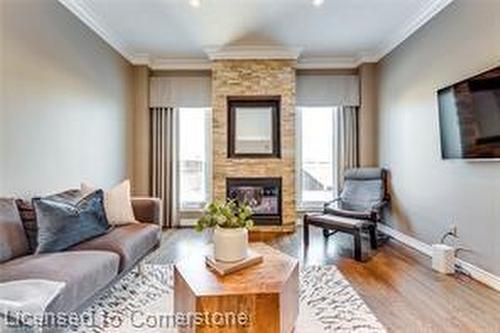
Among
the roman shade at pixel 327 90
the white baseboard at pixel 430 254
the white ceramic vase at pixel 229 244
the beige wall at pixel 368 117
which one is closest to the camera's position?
the white ceramic vase at pixel 229 244

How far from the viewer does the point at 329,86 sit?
6.75m

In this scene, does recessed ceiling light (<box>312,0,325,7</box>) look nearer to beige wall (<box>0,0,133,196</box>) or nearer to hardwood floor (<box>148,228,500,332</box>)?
beige wall (<box>0,0,133,196</box>)

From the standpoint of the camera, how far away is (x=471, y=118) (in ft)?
12.1

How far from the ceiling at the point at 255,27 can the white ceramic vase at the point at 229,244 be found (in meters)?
2.86

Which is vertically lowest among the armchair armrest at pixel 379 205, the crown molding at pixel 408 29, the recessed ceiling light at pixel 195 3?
the armchair armrest at pixel 379 205

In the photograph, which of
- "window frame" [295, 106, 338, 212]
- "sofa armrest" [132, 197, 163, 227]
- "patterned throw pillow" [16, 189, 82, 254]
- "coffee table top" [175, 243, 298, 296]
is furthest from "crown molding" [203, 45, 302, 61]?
"coffee table top" [175, 243, 298, 296]

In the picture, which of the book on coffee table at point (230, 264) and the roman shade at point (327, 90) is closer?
the book on coffee table at point (230, 264)

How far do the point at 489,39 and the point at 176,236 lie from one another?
4.48 meters

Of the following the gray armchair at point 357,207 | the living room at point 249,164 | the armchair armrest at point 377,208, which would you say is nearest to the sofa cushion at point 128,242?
the living room at point 249,164

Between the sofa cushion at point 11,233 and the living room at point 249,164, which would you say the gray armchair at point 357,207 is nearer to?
the living room at point 249,164

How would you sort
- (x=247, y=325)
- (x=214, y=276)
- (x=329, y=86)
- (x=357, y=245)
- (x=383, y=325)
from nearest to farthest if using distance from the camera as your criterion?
(x=247, y=325) → (x=214, y=276) → (x=383, y=325) → (x=357, y=245) → (x=329, y=86)

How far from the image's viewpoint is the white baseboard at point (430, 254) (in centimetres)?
348

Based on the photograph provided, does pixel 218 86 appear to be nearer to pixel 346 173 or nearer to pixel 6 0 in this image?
pixel 346 173

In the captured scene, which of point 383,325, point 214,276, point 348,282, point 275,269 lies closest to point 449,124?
point 348,282
